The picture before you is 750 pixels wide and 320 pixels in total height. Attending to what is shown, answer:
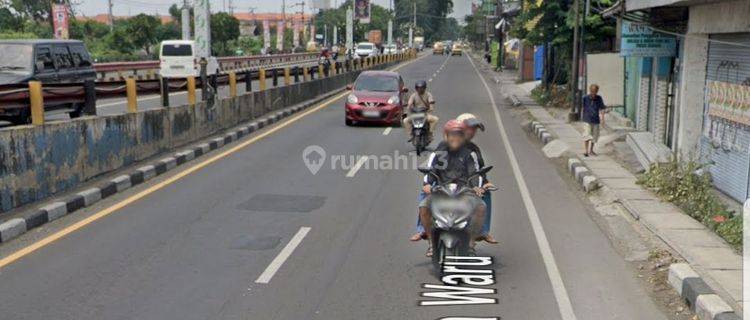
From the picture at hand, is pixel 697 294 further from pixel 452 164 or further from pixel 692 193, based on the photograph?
pixel 692 193

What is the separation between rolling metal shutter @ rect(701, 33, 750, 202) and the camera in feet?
36.3

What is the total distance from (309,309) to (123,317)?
1.54 m

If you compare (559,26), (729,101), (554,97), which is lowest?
(554,97)

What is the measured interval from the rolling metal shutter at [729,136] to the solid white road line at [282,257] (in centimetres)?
622

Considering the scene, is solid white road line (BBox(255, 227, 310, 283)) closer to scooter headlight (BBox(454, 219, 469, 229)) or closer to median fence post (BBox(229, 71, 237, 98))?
scooter headlight (BBox(454, 219, 469, 229))

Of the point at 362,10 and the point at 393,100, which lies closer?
the point at 393,100

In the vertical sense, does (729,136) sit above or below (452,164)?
below

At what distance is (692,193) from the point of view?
11.2m

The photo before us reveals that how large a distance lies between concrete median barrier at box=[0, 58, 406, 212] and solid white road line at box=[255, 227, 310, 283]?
3715 mm

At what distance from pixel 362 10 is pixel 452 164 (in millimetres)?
83039

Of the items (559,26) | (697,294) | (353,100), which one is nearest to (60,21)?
(353,100)

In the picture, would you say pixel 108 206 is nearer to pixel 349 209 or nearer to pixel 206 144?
pixel 349 209

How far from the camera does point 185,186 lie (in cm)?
1246

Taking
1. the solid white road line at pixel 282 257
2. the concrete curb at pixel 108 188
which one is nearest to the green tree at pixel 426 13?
the concrete curb at pixel 108 188
